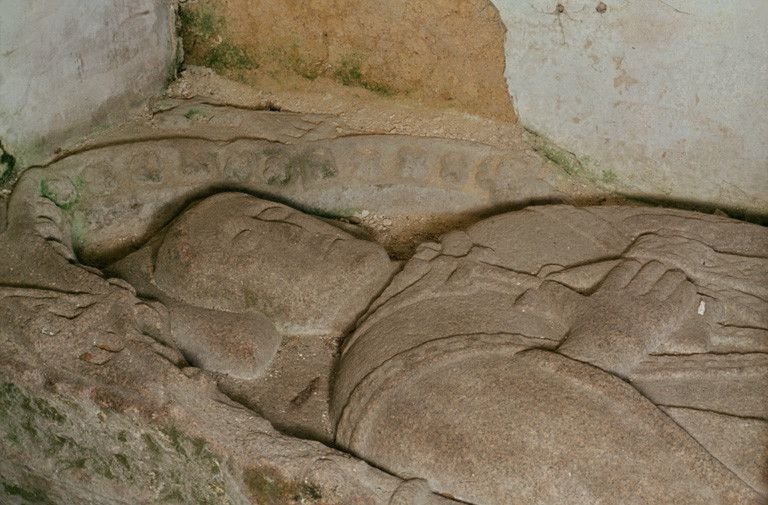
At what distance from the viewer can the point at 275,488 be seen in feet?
7.94

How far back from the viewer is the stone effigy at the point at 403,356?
2.37 meters

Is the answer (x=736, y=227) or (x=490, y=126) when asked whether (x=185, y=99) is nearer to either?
(x=490, y=126)

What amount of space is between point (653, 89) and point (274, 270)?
149 centimetres

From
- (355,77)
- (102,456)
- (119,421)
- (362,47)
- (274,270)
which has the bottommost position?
(102,456)

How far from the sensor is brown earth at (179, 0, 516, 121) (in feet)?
12.1

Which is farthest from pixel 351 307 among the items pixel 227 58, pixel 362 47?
pixel 227 58

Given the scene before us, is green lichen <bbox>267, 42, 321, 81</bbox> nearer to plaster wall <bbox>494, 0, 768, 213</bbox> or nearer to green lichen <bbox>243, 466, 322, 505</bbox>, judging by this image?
plaster wall <bbox>494, 0, 768, 213</bbox>

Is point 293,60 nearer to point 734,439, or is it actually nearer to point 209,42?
point 209,42

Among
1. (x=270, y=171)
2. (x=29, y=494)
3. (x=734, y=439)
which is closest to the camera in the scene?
(x=734, y=439)

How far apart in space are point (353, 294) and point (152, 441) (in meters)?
0.76

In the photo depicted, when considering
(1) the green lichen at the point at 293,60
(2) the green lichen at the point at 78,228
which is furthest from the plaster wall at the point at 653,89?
(2) the green lichen at the point at 78,228

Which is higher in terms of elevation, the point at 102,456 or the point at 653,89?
the point at 653,89

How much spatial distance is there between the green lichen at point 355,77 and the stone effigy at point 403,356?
88cm

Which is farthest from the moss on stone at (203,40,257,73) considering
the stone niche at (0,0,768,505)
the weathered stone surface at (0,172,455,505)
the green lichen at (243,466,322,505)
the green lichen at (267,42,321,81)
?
the green lichen at (243,466,322,505)
